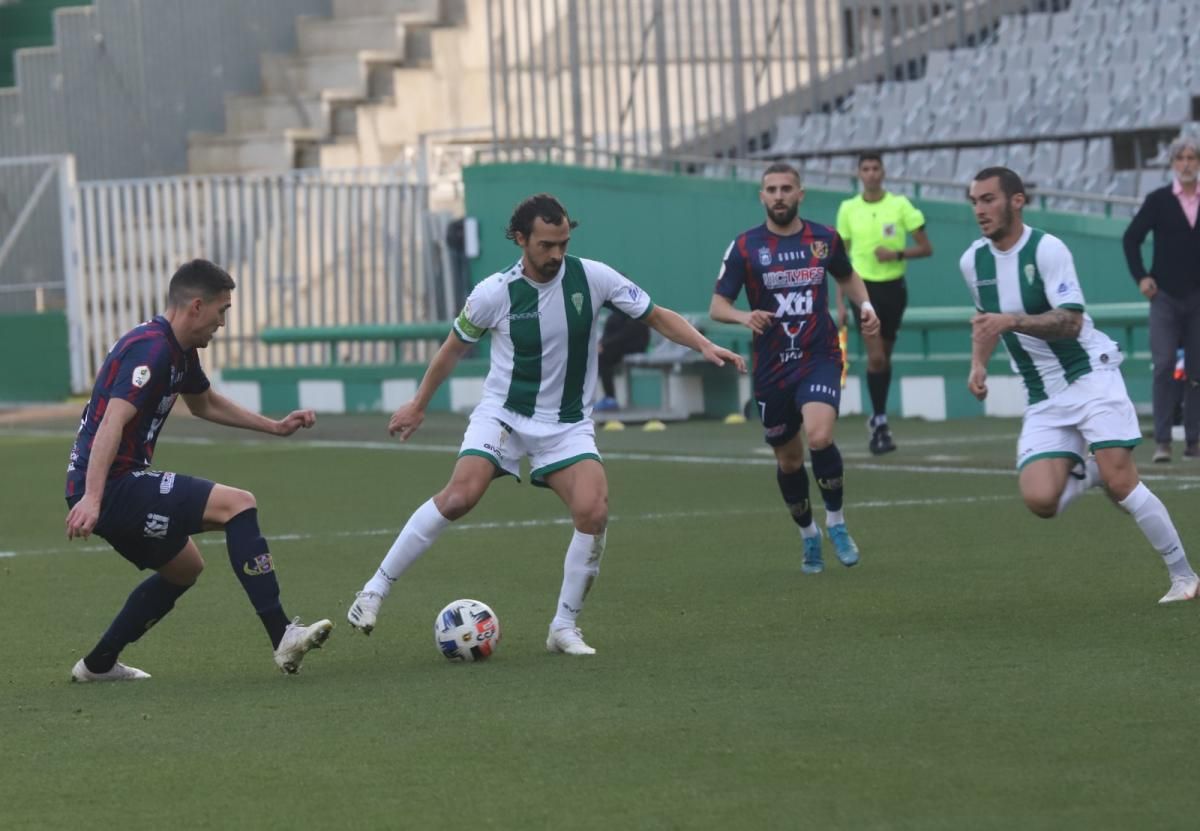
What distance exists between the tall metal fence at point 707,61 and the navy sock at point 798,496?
14.8 metres

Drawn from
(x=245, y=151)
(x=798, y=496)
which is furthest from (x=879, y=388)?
(x=245, y=151)

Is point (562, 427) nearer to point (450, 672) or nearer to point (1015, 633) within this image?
point (450, 672)

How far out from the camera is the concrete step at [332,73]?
33719 mm

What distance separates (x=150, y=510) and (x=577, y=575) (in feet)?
5.23

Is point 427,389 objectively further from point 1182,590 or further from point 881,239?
point 881,239

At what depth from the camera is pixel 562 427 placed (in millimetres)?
8508

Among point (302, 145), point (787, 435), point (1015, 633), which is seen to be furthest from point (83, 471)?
point (302, 145)

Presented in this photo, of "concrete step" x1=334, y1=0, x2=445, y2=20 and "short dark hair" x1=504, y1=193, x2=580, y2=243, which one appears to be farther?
"concrete step" x1=334, y1=0, x2=445, y2=20

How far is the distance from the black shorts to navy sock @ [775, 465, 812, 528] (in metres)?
6.50

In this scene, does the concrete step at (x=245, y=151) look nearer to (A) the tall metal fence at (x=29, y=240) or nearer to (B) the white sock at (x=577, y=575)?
(A) the tall metal fence at (x=29, y=240)

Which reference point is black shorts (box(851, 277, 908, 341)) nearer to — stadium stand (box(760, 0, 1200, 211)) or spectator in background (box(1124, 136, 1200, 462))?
spectator in background (box(1124, 136, 1200, 462))

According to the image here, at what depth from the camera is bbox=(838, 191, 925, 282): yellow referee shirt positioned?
56.3 feet

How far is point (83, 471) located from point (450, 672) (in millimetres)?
1439

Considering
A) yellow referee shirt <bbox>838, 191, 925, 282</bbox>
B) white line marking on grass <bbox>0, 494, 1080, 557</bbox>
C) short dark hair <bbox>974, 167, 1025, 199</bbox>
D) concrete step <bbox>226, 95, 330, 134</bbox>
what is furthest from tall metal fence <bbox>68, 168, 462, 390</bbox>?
short dark hair <bbox>974, 167, 1025, 199</bbox>
